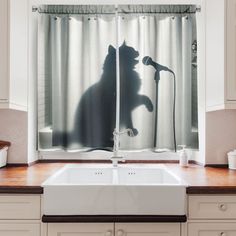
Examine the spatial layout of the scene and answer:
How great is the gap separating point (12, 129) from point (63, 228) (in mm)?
983

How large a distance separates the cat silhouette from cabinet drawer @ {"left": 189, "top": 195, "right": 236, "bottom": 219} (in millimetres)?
895

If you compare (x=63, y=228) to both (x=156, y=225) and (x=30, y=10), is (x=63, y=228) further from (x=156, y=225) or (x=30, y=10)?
(x=30, y=10)

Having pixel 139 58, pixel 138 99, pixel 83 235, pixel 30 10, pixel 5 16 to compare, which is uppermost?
pixel 30 10

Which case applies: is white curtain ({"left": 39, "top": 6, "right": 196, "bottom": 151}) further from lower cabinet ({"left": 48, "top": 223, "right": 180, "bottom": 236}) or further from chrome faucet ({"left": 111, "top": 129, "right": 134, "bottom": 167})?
lower cabinet ({"left": 48, "top": 223, "right": 180, "bottom": 236})

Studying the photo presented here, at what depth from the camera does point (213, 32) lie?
6.48 ft

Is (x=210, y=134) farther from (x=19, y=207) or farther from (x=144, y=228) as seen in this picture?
(x=19, y=207)

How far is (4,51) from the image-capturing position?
1792mm

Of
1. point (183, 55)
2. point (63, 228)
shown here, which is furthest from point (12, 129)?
point (183, 55)

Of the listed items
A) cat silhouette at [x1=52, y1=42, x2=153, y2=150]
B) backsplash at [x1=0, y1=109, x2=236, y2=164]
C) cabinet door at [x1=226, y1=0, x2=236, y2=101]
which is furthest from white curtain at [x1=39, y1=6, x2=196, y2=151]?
cabinet door at [x1=226, y1=0, x2=236, y2=101]

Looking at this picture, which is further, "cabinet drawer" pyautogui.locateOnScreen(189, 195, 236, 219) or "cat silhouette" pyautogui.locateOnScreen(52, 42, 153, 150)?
"cat silhouette" pyautogui.locateOnScreen(52, 42, 153, 150)

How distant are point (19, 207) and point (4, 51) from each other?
933 mm

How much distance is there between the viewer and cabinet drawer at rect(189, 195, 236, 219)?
5.01ft

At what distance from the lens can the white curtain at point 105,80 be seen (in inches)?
90.6

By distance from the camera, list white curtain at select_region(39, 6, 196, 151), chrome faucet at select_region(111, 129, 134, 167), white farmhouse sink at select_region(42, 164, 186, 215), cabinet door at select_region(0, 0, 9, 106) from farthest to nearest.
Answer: white curtain at select_region(39, 6, 196, 151) < chrome faucet at select_region(111, 129, 134, 167) < cabinet door at select_region(0, 0, 9, 106) < white farmhouse sink at select_region(42, 164, 186, 215)
